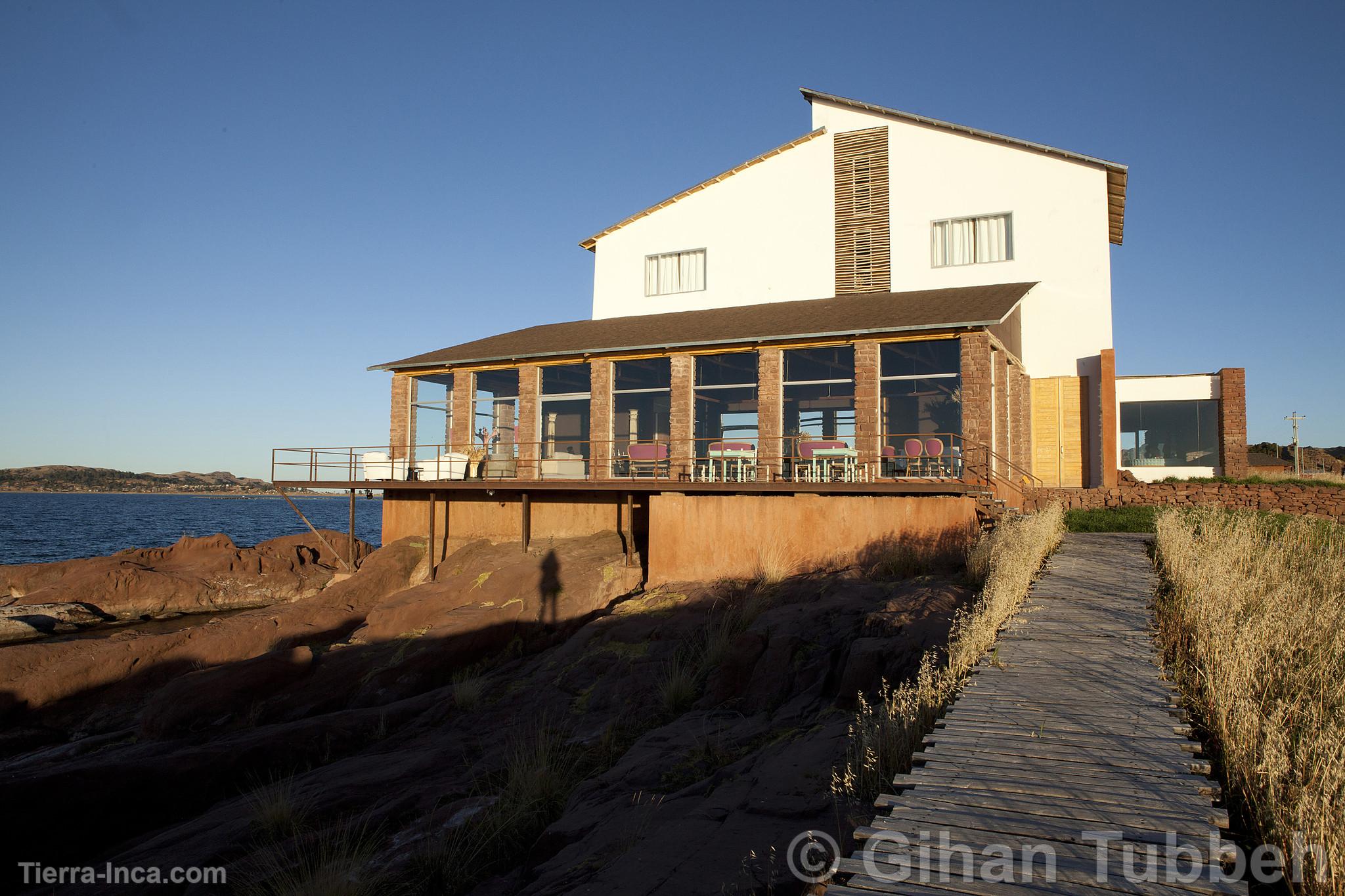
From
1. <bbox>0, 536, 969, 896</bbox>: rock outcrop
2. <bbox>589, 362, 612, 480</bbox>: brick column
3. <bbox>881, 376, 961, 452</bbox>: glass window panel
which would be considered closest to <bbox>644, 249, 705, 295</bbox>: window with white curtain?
<bbox>589, 362, 612, 480</bbox>: brick column

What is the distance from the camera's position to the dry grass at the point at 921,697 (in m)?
5.33

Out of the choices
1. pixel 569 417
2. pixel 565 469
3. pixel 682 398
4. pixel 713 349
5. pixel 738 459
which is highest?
pixel 713 349

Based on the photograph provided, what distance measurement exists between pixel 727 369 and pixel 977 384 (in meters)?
11.5

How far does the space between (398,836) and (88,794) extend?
4.40 m

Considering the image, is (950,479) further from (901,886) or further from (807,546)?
(901,886)

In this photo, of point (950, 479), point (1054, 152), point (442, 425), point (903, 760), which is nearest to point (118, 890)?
point (903, 760)

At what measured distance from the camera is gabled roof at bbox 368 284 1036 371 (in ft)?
60.6

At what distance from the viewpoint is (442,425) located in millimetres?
25984

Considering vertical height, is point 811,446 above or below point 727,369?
below

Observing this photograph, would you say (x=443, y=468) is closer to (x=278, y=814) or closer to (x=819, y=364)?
(x=819, y=364)

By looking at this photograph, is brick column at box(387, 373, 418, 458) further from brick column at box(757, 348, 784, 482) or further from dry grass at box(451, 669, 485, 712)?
dry grass at box(451, 669, 485, 712)

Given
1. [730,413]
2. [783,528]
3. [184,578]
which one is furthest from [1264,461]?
[184,578]

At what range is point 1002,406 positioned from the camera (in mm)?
19625

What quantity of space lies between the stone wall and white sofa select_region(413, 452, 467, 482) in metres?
13.9
